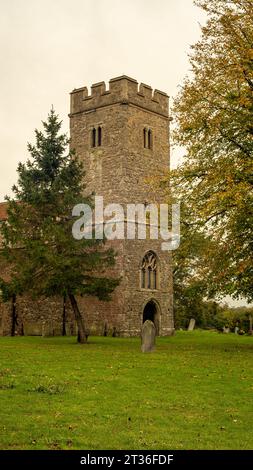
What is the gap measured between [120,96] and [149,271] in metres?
11.0

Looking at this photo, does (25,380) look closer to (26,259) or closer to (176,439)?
(176,439)

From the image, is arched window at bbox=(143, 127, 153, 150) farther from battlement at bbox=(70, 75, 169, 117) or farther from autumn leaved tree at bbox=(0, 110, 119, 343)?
autumn leaved tree at bbox=(0, 110, 119, 343)

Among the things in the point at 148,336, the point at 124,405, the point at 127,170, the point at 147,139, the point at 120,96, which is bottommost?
the point at 124,405

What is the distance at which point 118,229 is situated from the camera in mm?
34219

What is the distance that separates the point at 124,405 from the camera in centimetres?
966

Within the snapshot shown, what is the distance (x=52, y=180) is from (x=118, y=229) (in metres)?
8.37

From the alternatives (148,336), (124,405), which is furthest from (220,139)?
(124,405)

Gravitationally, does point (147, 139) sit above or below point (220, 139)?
above

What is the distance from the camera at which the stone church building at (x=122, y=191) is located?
34094mm

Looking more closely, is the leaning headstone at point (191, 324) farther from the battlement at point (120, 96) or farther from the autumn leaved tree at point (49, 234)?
the autumn leaved tree at point (49, 234)

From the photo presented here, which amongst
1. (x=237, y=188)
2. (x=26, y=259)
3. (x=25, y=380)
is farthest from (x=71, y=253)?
(x=25, y=380)

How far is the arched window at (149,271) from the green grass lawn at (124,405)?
20067mm

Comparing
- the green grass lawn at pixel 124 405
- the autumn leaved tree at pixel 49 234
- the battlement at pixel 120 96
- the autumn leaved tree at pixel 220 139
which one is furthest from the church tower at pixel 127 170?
the green grass lawn at pixel 124 405

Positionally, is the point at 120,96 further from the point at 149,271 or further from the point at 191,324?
the point at 191,324
